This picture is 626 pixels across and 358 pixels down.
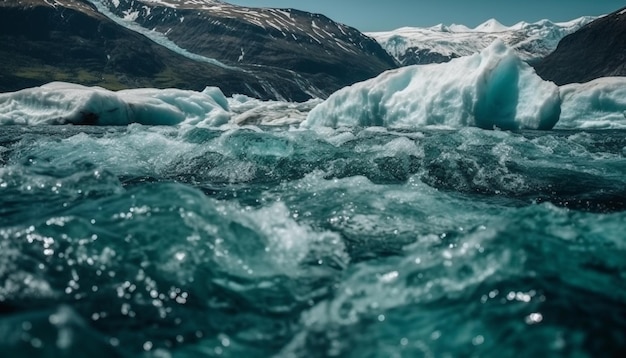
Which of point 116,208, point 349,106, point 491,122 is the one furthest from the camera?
point 349,106

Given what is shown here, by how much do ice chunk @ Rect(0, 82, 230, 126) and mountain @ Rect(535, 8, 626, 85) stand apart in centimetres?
8152

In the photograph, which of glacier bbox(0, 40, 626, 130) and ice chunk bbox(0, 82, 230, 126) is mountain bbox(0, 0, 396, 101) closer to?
ice chunk bbox(0, 82, 230, 126)

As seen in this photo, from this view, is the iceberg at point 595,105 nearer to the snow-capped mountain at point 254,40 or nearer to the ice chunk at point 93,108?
the ice chunk at point 93,108

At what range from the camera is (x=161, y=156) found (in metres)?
10.1

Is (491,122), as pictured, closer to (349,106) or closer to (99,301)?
(349,106)

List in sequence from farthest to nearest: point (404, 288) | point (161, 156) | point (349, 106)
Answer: point (349, 106)
point (161, 156)
point (404, 288)

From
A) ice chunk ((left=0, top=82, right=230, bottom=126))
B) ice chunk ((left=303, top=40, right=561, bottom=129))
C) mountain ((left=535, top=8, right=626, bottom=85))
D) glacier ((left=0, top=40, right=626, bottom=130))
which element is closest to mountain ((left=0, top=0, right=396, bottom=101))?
mountain ((left=535, top=8, right=626, bottom=85))

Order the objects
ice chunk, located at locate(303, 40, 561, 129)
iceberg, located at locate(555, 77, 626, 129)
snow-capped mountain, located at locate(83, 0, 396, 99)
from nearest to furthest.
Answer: ice chunk, located at locate(303, 40, 561, 129), iceberg, located at locate(555, 77, 626, 129), snow-capped mountain, located at locate(83, 0, 396, 99)

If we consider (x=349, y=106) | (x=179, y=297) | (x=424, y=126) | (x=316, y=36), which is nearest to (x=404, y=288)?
(x=179, y=297)

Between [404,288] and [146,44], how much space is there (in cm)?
13792

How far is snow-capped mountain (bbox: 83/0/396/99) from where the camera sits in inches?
5945

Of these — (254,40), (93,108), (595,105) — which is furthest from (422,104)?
(254,40)

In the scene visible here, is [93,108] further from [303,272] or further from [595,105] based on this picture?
[595,105]

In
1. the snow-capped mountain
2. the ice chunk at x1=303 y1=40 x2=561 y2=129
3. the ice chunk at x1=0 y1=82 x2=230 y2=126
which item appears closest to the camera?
the ice chunk at x1=303 y1=40 x2=561 y2=129
